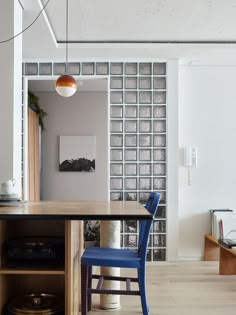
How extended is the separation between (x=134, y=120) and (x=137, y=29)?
1183 mm

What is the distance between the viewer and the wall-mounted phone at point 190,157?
5074mm

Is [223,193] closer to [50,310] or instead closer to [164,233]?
[164,233]

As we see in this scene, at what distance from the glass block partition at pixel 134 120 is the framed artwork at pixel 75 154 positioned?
1.74m

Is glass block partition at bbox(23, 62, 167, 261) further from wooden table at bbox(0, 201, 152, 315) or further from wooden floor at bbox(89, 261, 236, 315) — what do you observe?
wooden table at bbox(0, 201, 152, 315)

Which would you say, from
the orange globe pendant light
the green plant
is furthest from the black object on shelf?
the green plant

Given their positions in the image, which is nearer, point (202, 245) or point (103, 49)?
point (103, 49)

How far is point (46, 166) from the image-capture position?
6.71 m

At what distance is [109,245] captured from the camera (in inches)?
124

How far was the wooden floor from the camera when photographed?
10.5 ft

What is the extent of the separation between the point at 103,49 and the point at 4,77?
168cm

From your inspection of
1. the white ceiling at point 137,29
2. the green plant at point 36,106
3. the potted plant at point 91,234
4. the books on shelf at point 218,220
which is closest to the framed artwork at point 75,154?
the green plant at point 36,106

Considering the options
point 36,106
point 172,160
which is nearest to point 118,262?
point 172,160

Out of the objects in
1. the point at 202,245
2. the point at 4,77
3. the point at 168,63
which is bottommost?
the point at 202,245

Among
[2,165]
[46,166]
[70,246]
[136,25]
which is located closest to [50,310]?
[70,246]
